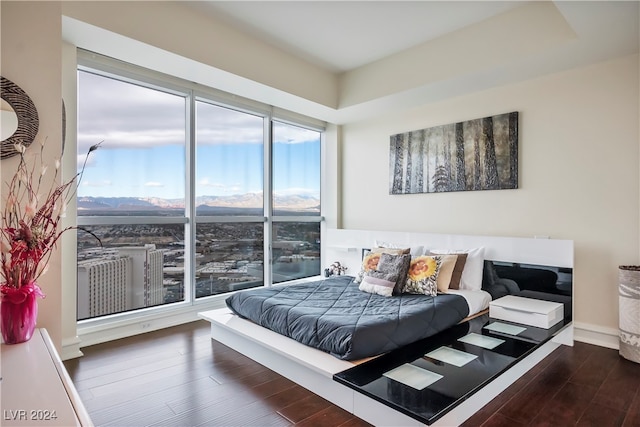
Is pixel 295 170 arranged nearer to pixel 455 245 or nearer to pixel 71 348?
pixel 455 245

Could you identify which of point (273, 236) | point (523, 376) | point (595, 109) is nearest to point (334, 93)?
point (273, 236)

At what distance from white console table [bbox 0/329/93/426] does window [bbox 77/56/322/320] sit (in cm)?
194

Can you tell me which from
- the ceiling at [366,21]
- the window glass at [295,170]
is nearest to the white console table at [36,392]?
the ceiling at [366,21]

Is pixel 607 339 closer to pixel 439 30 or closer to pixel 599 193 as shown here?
pixel 599 193

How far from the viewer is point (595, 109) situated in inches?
132

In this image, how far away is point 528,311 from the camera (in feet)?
9.98

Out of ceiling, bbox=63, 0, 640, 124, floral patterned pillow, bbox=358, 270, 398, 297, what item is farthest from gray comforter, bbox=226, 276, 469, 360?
ceiling, bbox=63, 0, 640, 124

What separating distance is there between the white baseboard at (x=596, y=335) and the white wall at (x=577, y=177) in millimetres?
38

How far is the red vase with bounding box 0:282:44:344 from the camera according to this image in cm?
185

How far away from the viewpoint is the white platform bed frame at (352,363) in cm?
208

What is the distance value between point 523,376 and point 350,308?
132 cm

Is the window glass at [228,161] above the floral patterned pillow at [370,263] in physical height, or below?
above

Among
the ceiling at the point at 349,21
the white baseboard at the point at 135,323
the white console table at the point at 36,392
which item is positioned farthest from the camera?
the white baseboard at the point at 135,323

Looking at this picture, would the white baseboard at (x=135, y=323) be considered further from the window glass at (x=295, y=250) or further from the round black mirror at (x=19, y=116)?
the round black mirror at (x=19, y=116)
